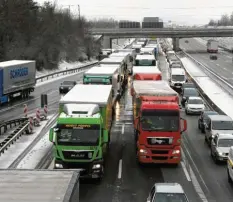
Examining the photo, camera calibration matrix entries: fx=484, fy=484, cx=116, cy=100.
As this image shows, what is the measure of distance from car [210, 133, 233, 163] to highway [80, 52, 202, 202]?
1903 mm

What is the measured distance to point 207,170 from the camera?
21.5 metres

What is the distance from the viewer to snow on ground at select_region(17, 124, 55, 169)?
21.4 metres

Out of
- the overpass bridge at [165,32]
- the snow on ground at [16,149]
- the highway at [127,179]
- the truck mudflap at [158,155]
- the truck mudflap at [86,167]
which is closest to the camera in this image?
the highway at [127,179]

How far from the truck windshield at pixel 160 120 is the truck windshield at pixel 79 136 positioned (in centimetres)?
311

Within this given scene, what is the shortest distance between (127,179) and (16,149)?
7.20 m

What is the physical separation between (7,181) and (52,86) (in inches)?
1877

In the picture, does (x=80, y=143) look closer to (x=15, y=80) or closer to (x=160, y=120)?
(x=160, y=120)

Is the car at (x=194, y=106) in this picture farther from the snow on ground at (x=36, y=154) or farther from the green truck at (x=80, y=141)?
the green truck at (x=80, y=141)

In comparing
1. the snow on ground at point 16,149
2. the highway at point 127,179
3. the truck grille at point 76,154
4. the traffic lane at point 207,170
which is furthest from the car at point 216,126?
the snow on ground at point 16,149

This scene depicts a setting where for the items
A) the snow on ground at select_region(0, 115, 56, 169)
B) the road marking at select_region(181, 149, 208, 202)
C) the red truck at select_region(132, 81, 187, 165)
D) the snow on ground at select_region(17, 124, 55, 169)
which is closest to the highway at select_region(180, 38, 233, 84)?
the snow on ground at select_region(0, 115, 56, 169)

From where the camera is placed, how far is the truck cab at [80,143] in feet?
59.7

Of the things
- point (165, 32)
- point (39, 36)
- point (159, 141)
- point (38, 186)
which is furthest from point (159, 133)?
point (165, 32)

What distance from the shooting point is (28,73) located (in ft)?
157

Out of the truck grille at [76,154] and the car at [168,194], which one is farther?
the truck grille at [76,154]
